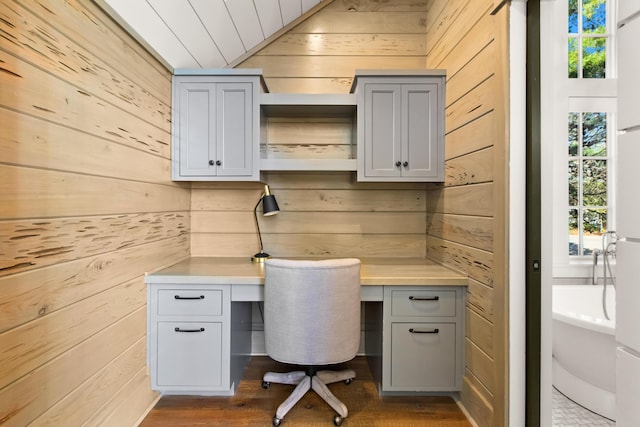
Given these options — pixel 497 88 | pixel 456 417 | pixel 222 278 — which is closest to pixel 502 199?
pixel 497 88

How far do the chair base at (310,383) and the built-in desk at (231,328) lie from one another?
27cm

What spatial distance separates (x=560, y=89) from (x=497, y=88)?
1.52 metres

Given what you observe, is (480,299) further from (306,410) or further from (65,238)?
(65,238)

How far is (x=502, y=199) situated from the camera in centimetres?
146

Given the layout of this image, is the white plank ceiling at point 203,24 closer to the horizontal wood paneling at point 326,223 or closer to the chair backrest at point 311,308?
the horizontal wood paneling at point 326,223

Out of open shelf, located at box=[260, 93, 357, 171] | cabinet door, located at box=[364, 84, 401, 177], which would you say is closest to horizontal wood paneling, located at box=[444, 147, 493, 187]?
cabinet door, located at box=[364, 84, 401, 177]

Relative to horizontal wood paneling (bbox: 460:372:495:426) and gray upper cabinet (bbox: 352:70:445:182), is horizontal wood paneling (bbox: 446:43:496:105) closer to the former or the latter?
gray upper cabinet (bbox: 352:70:445:182)

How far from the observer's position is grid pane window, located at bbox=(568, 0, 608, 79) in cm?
256

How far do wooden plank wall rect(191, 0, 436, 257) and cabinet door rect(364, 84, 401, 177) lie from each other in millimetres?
365

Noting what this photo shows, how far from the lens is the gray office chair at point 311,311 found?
1.60 m

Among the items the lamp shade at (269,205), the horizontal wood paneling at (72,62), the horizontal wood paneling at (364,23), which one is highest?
the horizontal wood paneling at (364,23)

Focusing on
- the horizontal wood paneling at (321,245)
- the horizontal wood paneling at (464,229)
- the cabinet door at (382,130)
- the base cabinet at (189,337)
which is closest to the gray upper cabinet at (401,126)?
the cabinet door at (382,130)

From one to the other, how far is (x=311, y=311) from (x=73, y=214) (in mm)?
1104

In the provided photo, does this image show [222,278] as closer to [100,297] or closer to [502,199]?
[100,297]
